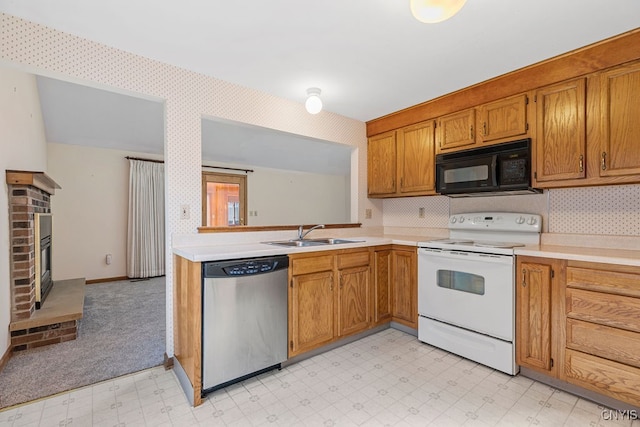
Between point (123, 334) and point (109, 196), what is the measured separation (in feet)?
10.1

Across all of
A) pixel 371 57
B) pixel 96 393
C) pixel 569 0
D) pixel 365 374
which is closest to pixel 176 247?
pixel 96 393

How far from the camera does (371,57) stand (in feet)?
7.04

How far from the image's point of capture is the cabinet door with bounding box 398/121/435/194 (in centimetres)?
299

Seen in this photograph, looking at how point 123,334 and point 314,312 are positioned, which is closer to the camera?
point 314,312

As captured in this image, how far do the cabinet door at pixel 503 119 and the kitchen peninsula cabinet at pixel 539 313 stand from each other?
3.44 ft

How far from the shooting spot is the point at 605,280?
1759 mm

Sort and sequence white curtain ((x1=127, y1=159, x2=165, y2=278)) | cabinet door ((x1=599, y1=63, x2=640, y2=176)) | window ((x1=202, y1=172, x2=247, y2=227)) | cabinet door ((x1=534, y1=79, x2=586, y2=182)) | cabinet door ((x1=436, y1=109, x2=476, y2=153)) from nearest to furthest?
cabinet door ((x1=599, y1=63, x2=640, y2=176))
cabinet door ((x1=534, y1=79, x2=586, y2=182))
cabinet door ((x1=436, y1=109, x2=476, y2=153))
white curtain ((x1=127, y1=159, x2=165, y2=278))
window ((x1=202, y1=172, x2=247, y2=227))

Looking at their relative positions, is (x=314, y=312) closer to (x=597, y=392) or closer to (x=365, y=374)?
(x=365, y=374)

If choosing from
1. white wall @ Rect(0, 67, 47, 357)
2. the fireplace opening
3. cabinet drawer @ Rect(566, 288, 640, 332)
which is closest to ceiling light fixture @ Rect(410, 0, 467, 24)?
cabinet drawer @ Rect(566, 288, 640, 332)

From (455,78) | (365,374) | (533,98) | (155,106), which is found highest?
(155,106)

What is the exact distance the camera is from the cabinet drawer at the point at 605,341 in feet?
5.48

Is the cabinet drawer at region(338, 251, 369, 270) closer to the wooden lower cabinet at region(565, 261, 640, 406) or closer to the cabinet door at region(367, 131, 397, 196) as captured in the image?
the cabinet door at region(367, 131, 397, 196)

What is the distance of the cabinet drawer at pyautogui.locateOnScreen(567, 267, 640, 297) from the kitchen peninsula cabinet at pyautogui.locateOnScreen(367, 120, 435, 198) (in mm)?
1342

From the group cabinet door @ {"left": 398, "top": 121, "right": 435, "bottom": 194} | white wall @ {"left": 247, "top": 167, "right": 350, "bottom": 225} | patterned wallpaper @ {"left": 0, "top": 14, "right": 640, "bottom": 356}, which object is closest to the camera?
patterned wallpaper @ {"left": 0, "top": 14, "right": 640, "bottom": 356}
